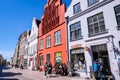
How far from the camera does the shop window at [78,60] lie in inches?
565

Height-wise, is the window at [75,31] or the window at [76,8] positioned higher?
the window at [76,8]

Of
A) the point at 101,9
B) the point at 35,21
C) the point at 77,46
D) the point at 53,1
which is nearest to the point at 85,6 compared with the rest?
the point at 101,9

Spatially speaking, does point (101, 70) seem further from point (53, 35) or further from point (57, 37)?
point (53, 35)

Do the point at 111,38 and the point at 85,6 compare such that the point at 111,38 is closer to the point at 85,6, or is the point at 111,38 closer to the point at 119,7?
the point at 119,7

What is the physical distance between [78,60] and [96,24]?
5243mm

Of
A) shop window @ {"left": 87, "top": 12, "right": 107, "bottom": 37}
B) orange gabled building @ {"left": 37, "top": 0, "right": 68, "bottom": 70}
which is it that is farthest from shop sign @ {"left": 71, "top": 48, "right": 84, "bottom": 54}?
shop window @ {"left": 87, "top": 12, "right": 107, "bottom": 37}

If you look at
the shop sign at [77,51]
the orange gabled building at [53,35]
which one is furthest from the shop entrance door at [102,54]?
the orange gabled building at [53,35]

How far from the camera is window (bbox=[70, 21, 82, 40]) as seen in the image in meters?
15.2

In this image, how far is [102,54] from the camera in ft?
40.3

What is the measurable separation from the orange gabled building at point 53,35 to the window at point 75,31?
4.61 ft

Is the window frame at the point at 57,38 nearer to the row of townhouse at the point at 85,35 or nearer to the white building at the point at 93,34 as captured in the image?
the row of townhouse at the point at 85,35

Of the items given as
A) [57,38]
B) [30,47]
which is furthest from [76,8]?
[30,47]

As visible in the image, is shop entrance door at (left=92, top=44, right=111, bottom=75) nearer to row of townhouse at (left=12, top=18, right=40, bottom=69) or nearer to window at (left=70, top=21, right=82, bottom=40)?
window at (left=70, top=21, right=82, bottom=40)

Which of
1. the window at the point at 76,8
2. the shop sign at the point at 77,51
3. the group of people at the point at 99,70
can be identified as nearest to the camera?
the group of people at the point at 99,70
